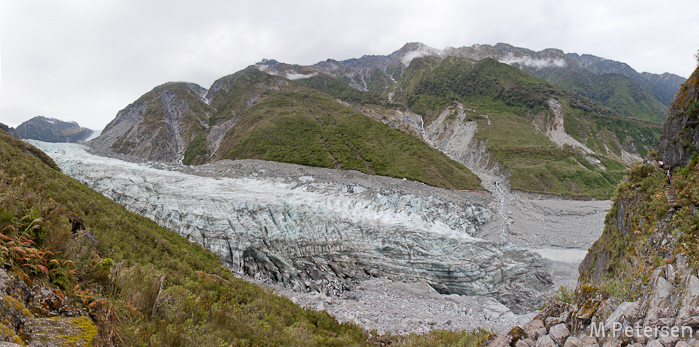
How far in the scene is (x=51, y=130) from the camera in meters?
146

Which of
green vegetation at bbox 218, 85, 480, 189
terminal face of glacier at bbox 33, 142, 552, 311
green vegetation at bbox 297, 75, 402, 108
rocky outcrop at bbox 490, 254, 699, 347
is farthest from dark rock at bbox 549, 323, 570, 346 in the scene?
green vegetation at bbox 297, 75, 402, 108

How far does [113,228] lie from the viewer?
32.6ft

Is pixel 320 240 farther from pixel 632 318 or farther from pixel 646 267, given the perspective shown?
pixel 632 318

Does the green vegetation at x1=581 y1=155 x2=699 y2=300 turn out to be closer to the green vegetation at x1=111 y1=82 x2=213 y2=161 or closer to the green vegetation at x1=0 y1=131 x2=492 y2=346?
the green vegetation at x1=0 y1=131 x2=492 y2=346

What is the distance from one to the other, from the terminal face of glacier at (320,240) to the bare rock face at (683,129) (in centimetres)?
1047

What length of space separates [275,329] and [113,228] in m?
7.22

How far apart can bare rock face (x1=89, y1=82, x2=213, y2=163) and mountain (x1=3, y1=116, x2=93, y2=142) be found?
176 ft

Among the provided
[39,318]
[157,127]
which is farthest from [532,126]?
[157,127]

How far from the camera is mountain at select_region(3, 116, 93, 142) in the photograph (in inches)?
5196

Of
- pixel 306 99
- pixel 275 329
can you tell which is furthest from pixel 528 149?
pixel 275 329

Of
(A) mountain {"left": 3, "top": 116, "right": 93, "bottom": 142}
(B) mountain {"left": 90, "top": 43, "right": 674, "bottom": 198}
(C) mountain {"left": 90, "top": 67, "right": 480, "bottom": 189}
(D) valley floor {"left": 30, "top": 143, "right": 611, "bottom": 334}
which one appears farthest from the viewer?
(A) mountain {"left": 3, "top": 116, "right": 93, "bottom": 142}

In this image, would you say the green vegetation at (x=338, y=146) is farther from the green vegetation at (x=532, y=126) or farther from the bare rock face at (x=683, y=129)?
the bare rock face at (x=683, y=129)

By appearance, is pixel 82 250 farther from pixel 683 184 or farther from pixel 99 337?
pixel 683 184

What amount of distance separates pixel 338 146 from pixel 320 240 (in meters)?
37.7
